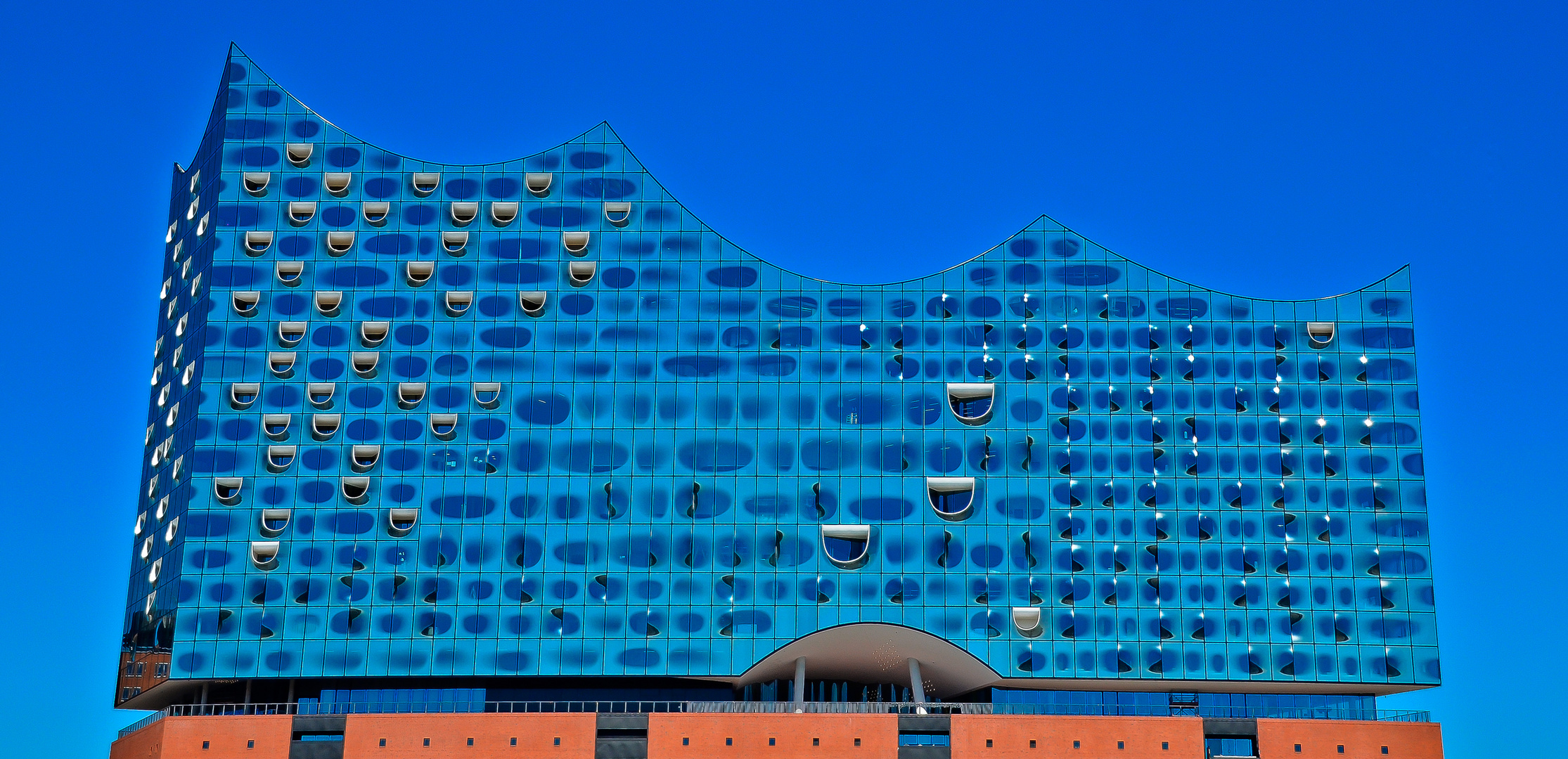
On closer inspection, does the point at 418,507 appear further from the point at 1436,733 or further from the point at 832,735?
the point at 1436,733

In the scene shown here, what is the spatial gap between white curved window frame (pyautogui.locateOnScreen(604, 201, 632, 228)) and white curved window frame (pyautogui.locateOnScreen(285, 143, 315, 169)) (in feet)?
42.2

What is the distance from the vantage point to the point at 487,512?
238 ft

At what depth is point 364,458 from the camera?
73.2 meters

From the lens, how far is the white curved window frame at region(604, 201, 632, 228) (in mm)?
76875

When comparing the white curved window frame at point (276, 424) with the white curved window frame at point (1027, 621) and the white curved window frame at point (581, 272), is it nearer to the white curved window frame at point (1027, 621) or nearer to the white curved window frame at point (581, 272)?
the white curved window frame at point (581, 272)

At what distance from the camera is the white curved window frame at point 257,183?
253ft

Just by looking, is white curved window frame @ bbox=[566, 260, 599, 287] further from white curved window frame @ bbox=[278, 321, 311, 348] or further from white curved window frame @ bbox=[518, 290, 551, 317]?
white curved window frame @ bbox=[278, 321, 311, 348]

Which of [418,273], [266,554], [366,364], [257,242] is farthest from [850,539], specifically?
[257,242]

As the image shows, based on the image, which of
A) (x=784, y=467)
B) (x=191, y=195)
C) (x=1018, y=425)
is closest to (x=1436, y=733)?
(x=1018, y=425)

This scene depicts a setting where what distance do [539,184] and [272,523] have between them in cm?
1787

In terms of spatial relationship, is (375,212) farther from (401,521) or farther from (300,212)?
(401,521)

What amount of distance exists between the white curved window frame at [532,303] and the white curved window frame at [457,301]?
6.84 feet

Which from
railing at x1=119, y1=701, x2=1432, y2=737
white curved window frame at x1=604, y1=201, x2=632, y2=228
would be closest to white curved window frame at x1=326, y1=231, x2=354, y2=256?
white curved window frame at x1=604, y1=201, x2=632, y2=228

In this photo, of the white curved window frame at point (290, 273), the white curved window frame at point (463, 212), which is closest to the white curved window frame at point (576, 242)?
the white curved window frame at point (463, 212)
